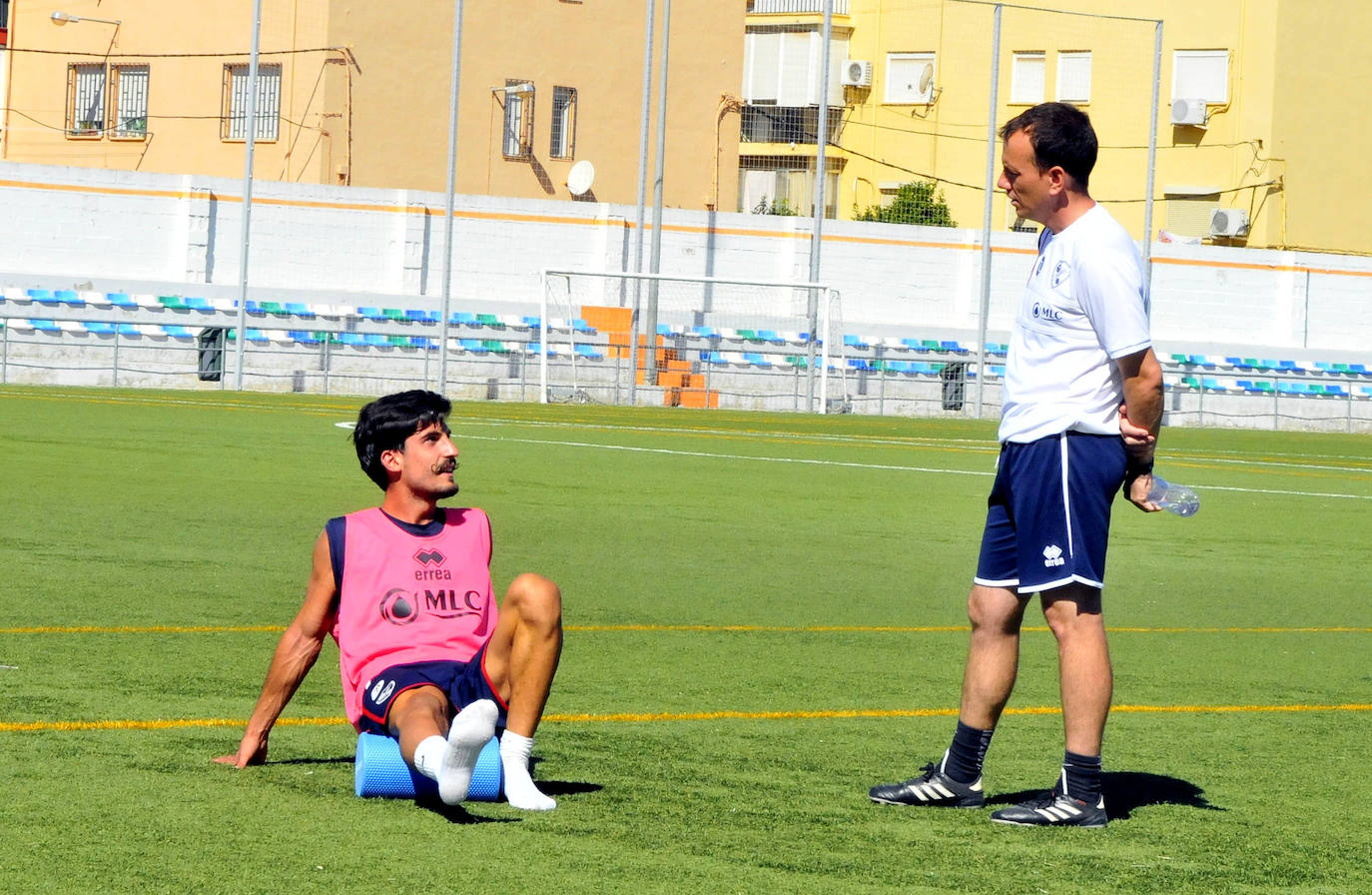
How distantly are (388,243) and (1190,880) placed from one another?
134 feet

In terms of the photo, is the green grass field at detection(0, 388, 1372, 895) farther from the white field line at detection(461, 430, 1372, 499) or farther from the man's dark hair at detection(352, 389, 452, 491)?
the white field line at detection(461, 430, 1372, 499)

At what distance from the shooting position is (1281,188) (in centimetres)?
5688

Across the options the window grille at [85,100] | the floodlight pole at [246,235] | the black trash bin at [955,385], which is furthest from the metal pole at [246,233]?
the window grille at [85,100]

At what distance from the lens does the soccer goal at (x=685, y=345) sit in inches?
1471

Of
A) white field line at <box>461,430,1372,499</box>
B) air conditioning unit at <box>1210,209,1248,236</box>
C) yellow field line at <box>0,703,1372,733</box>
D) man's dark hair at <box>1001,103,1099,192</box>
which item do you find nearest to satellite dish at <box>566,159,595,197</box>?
air conditioning unit at <box>1210,209,1248,236</box>

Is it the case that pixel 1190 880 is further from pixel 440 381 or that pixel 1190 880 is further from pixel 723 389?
pixel 723 389

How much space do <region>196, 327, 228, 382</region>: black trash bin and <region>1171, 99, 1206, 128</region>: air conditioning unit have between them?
101 ft

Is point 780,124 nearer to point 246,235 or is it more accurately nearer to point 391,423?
point 246,235

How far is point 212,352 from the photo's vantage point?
3528 centimetres

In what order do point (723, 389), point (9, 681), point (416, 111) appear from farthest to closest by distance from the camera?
1. point (416, 111)
2. point (723, 389)
3. point (9, 681)

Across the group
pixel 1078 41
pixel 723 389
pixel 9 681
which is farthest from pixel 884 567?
pixel 1078 41

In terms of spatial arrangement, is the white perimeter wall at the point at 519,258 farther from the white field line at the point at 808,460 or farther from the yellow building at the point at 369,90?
the white field line at the point at 808,460

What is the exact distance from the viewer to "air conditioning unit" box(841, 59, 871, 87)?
2319 inches

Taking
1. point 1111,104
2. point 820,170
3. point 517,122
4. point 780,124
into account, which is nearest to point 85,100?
point 517,122
